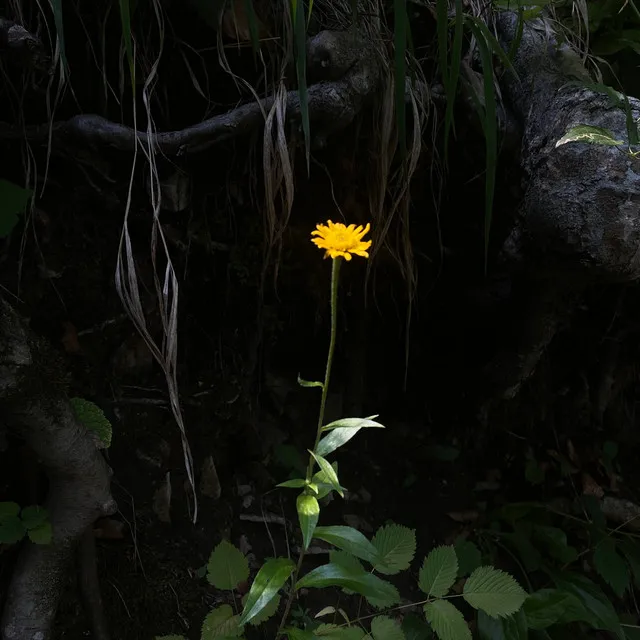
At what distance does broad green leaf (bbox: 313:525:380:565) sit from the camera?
0.87 metres

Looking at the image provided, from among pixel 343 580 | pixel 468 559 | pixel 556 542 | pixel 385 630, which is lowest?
pixel 556 542

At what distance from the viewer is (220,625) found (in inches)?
41.0

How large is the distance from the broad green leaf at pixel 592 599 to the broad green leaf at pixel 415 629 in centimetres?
49

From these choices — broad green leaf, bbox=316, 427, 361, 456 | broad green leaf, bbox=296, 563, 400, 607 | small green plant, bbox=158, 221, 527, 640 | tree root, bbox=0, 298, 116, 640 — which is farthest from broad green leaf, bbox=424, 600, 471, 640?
tree root, bbox=0, 298, 116, 640

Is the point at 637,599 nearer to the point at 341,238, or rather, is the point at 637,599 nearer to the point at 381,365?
the point at 381,365

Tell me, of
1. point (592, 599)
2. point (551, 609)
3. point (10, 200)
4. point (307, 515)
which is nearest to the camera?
point (10, 200)

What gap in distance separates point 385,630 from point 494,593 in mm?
231

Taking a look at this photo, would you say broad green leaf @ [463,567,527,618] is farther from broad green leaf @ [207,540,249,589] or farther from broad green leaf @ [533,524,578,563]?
broad green leaf @ [533,524,578,563]

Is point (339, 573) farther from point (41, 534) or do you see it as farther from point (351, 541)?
point (41, 534)

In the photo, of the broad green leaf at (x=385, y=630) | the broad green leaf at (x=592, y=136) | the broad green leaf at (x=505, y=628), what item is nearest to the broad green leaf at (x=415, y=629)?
the broad green leaf at (x=505, y=628)

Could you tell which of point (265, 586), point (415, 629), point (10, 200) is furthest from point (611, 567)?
point (10, 200)

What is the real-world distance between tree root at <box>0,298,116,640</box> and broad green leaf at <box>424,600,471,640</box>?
24.6 inches

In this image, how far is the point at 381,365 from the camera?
1.97 metres

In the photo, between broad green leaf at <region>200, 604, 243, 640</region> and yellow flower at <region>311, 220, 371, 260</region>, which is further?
broad green leaf at <region>200, 604, 243, 640</region>
